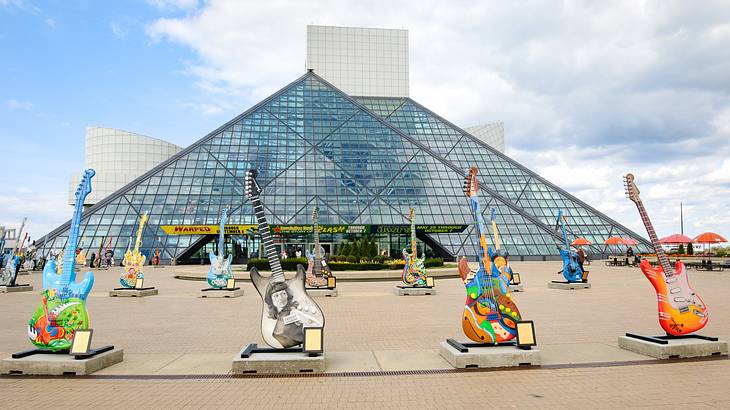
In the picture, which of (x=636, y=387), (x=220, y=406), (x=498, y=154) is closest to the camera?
(x=220, y=406)

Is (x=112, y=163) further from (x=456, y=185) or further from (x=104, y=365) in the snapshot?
(x=104, y=365)

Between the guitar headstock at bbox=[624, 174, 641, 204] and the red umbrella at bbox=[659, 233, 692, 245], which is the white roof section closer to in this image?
the red umbrella at bbox=[659, 233, 692, 245]

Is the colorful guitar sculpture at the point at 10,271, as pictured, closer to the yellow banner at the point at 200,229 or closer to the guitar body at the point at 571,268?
the yellow banner at the point at 200,229

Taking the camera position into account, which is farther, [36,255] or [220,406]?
[36,255]

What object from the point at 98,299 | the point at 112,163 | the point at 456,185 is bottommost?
the point at 98,299

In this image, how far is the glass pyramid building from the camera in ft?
130

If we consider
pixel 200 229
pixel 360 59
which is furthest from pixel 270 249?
pixel 360 59

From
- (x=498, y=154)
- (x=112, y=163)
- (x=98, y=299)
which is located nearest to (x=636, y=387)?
(x=98, y=299)

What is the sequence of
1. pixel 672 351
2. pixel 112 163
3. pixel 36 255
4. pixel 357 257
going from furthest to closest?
pixel 112 163
pixel 36 255
pixel 357 257
pixel 672 351

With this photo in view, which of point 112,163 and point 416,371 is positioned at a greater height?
point 112,163

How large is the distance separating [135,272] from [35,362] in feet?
42.1

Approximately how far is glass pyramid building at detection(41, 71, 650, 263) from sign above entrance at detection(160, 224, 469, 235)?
19 cm

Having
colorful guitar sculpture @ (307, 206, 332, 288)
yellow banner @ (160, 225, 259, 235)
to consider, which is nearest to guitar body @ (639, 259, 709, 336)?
colorful guitar sculpture @ (307, 206, 332, 288)

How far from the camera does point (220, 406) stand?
5.64 metres
